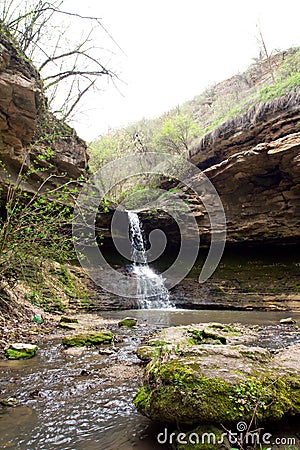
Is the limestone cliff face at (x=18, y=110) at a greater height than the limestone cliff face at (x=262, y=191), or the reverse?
the limestone cliff face at (x=18, y=110)

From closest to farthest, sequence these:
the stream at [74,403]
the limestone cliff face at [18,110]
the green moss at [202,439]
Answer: the green moss at [202,439], the stream at [74,403], the limestone cliff face at [18,110]

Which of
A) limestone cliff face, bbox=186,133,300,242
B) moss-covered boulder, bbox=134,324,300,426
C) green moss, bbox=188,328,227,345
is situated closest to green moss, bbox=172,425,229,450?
moss-covered boulder, bbox=134,324,300,426

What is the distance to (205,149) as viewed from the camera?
1484 cm

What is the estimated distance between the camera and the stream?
72.5 inches

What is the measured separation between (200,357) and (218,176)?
11.3m

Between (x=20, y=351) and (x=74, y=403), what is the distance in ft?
5.70

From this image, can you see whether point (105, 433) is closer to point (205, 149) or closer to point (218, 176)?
point (218, 176)

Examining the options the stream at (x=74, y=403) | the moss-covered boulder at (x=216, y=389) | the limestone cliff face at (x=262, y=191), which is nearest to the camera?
the moss-covered boulder at (x=216, y=389)

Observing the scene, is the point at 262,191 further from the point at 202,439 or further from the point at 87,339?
the point at 202,439

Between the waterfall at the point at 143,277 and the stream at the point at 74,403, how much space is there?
26.8 ft

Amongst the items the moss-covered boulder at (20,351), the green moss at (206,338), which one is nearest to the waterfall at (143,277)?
the green moss at (206,338)

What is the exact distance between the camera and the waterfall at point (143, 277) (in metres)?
12.1

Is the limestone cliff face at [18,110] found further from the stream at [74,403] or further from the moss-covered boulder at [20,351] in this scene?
the stream at [74,403]

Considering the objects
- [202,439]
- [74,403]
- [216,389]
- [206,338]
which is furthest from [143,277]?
[202,439]
